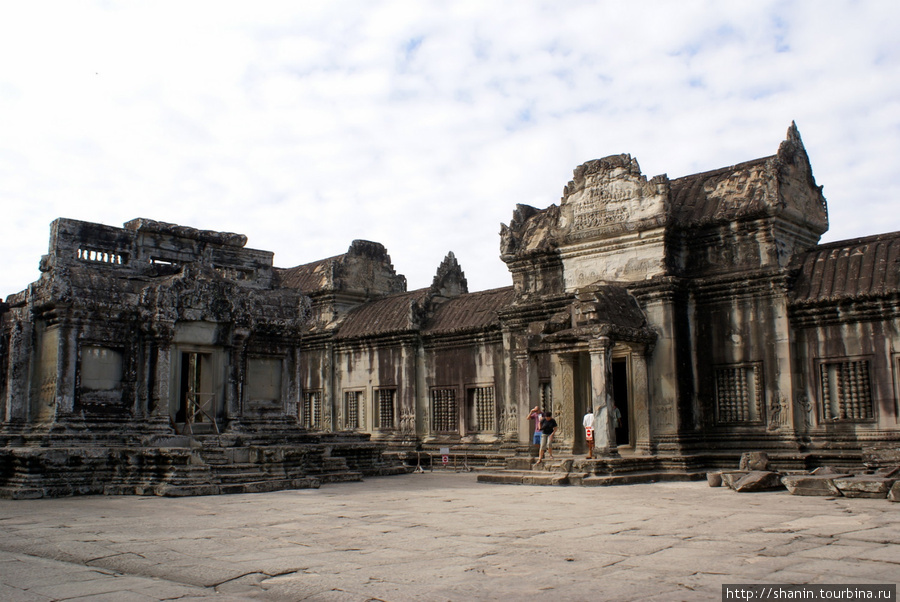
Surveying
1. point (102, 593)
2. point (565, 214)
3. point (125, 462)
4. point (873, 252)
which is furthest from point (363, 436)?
point (102, 593)

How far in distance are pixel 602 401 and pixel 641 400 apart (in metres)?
1.75

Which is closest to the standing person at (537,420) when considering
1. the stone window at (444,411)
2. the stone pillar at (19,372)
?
the stone window at (444,411)

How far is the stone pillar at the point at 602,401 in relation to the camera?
15953 millimetres

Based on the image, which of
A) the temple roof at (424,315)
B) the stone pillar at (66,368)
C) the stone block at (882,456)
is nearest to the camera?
the stone block at (882,456)

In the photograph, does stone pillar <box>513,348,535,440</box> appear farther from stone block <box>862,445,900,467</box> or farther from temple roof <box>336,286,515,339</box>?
stone block <box>862,445,900,467</box>

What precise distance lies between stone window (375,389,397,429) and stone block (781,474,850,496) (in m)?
13.9

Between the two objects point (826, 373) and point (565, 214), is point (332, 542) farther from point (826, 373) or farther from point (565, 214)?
point (565, 214)

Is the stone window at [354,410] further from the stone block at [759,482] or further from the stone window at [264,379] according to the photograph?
the stone block at [759,482]

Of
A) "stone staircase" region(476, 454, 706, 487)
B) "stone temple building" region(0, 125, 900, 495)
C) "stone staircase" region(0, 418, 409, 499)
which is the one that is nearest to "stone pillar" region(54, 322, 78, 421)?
"stone temple building" region(0, 125, 900, 495)

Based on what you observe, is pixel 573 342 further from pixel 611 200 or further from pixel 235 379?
pixel 235 379

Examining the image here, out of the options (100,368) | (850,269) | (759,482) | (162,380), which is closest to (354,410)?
(162,380)

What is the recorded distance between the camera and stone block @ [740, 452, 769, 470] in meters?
14.9

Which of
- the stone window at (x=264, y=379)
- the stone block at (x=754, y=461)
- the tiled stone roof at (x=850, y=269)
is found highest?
the tiled stone roof at (x=850, y=269)

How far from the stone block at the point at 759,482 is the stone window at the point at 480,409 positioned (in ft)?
32.3
